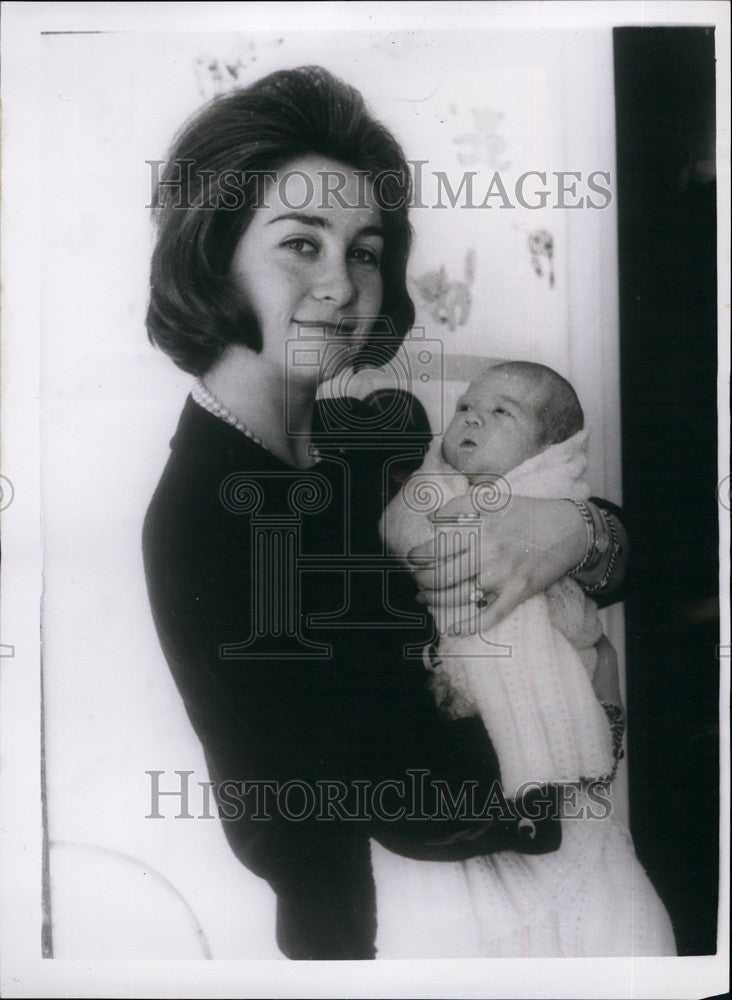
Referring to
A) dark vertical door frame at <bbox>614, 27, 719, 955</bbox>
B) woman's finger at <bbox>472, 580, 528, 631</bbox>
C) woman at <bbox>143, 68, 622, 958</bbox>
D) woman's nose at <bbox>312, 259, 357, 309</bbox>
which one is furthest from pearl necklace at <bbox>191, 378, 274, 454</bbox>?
dark vertical door frame at <bbox>614, 27, 719, 955</bbox>

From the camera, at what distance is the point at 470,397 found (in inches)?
38.7

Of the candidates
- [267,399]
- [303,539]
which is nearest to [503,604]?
[303,539]

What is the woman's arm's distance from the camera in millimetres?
976

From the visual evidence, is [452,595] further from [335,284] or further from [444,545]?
[335,284]

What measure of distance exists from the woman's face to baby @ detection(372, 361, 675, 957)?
171 millimetres

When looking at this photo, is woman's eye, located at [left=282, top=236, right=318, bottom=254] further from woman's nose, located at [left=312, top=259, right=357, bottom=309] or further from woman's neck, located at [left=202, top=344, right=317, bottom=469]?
woman's neck, located at [left=202, top=344, right=317, bottom=469]

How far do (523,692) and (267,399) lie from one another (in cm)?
46

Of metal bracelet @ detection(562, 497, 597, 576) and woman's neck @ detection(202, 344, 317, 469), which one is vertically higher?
woman's neck @ detection(202, 344, 317, 469)

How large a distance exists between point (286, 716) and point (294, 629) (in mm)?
103

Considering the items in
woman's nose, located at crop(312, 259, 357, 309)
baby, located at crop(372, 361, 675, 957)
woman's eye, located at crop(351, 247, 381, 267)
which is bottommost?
baby, located at crop(372, 361, 675, 957)

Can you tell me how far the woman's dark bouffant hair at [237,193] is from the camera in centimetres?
98

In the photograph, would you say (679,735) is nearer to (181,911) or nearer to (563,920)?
(563,920)

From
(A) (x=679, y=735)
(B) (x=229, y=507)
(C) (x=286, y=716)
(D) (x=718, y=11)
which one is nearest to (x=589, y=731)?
(A) (x=679, y=735)

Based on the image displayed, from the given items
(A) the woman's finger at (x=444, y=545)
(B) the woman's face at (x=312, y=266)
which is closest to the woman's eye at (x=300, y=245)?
(B) the woman's face at (x=312, y=266)
